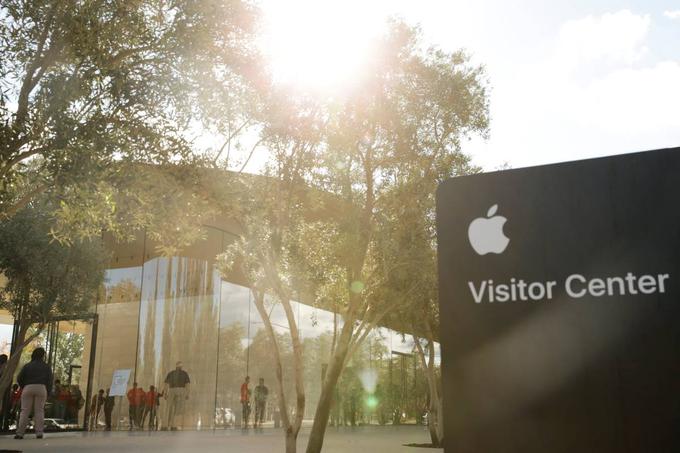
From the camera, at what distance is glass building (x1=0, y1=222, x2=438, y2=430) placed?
79.2 ft

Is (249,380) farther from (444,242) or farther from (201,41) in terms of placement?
(444,242)

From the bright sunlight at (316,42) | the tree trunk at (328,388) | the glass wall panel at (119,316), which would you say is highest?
the bright sunlight at (316,42)

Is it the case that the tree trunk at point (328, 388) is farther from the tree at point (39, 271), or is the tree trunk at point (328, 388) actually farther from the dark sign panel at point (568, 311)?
the dark sign panel at point (568, 311)

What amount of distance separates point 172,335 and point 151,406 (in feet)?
8.54

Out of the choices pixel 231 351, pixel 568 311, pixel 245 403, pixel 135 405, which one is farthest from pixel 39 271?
pixel 568 311

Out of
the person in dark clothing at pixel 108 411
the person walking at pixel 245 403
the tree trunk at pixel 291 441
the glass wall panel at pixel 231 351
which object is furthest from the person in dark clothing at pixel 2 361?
the person walking at pixel 245 403

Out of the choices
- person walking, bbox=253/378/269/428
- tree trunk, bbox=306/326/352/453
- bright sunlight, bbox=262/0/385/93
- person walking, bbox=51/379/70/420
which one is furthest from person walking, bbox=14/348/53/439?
person walking, bbox=253/378/269/428

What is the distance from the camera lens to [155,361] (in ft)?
79.2

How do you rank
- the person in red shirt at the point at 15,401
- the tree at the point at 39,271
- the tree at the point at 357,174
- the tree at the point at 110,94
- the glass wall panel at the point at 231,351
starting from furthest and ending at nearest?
the glass wall panel at the point at 231,351, the person in red shirt at the point at 15,401, the tree at the point at 39,271, the tree at the point at 357,174, the tree at the point at 110,94

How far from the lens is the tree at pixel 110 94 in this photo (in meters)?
8.73

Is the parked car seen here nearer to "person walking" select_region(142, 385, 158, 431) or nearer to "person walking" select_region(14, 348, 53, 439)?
"person walking" select_region(142, 385, 158, 431)

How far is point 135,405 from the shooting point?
23.4 metres

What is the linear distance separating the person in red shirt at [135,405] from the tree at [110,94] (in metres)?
14.4

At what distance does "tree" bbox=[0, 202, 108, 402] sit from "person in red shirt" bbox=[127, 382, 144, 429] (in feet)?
17.2
